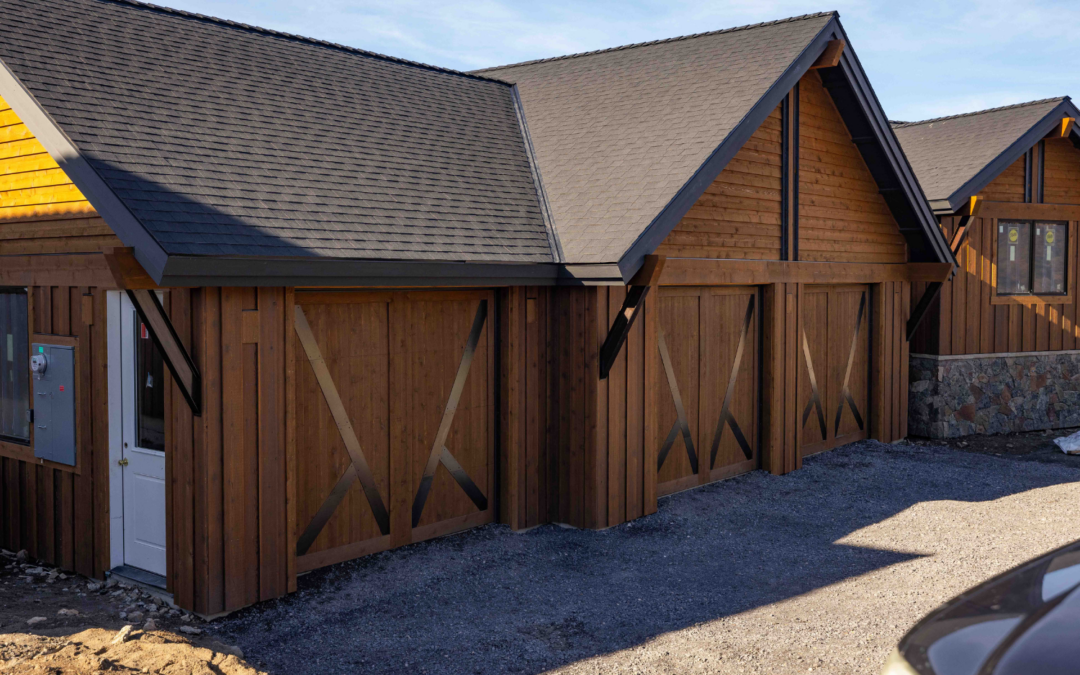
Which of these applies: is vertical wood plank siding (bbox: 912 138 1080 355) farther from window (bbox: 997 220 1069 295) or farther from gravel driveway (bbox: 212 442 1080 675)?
gravel driveway (bbox: 212 442 1080 675)

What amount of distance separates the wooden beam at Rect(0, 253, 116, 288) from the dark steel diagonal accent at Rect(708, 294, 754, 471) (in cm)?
701

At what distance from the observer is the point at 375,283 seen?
7.44 metres

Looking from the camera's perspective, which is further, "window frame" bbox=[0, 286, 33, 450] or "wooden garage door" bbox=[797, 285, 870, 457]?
"wooden garage door" bbox=[797, 285, 870, 457]

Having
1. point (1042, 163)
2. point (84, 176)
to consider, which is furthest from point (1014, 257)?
point (84, 176)

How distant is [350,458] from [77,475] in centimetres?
232

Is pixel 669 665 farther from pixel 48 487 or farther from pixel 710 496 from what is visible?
pixel 48 487

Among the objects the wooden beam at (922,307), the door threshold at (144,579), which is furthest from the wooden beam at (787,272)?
the door threshold at (144,579)

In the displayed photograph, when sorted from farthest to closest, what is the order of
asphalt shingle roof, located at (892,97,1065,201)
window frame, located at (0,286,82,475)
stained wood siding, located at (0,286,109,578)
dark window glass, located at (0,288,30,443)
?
1. asphalt shingle roof, located at (892,97,1065,201)
2. dark window glass, located at (0,288,30,443)
3. window frame, located at (0,286,82,475)
4. stained wood siding, located at (0,286,109,578)

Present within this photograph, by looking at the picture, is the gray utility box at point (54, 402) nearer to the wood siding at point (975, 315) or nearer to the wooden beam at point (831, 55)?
the wooden beam at point (831, 55)

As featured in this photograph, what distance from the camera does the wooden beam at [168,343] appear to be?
638 cm

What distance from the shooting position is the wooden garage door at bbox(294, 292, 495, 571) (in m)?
7.55

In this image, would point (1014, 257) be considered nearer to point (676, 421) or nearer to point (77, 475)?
point (676, 421)

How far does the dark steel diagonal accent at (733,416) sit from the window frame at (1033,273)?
19.4 ft

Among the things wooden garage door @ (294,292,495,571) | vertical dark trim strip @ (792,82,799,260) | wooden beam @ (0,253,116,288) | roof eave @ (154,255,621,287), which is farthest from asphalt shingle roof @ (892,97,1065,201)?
wooden beam @ (0,253,116,288)
